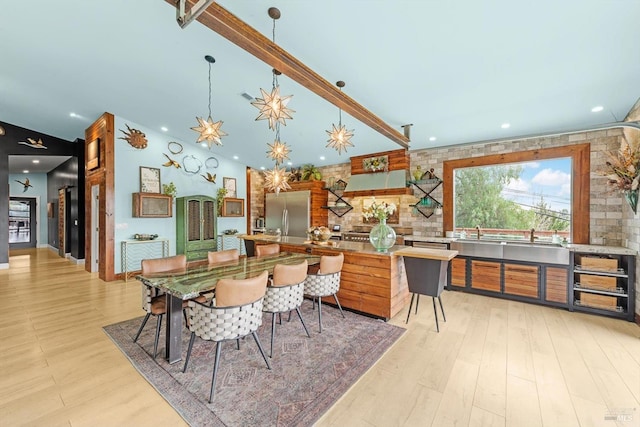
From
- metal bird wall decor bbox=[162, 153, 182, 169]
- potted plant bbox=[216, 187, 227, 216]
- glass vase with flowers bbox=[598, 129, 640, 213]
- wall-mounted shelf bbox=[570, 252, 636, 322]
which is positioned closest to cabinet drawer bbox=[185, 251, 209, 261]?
potted plant bbox=[216, 187, 227, 216]

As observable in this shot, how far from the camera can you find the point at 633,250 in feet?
10.8

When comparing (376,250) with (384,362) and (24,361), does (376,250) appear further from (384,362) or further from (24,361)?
(24,361)

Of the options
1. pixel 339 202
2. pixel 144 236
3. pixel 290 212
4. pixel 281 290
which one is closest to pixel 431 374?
pixel 281 290

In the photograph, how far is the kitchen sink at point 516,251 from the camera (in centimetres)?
370

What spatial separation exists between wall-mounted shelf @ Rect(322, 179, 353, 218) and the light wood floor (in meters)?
3.42

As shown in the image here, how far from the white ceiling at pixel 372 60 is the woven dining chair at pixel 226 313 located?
2330mm

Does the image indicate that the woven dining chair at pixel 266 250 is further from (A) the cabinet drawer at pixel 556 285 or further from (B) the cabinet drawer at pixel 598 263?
(B) the cabinet drawer at pixel 598 263

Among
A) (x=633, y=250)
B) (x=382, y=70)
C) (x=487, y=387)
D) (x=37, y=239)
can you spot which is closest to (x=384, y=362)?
(x=487, y=387)

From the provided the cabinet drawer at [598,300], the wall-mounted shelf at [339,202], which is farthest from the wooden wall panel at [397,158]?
the cabinet drawer at [598,300]

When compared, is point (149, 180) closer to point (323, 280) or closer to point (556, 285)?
point (323, 280)

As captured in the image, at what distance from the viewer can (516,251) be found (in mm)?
3980

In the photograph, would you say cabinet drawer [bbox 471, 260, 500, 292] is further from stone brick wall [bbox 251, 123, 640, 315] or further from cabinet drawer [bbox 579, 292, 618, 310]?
stone brick wall [bbox 251, 123, 640, 315]

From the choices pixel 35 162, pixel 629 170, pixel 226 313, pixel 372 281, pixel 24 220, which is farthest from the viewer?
pixel 24 220

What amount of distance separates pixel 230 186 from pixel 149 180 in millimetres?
2091
